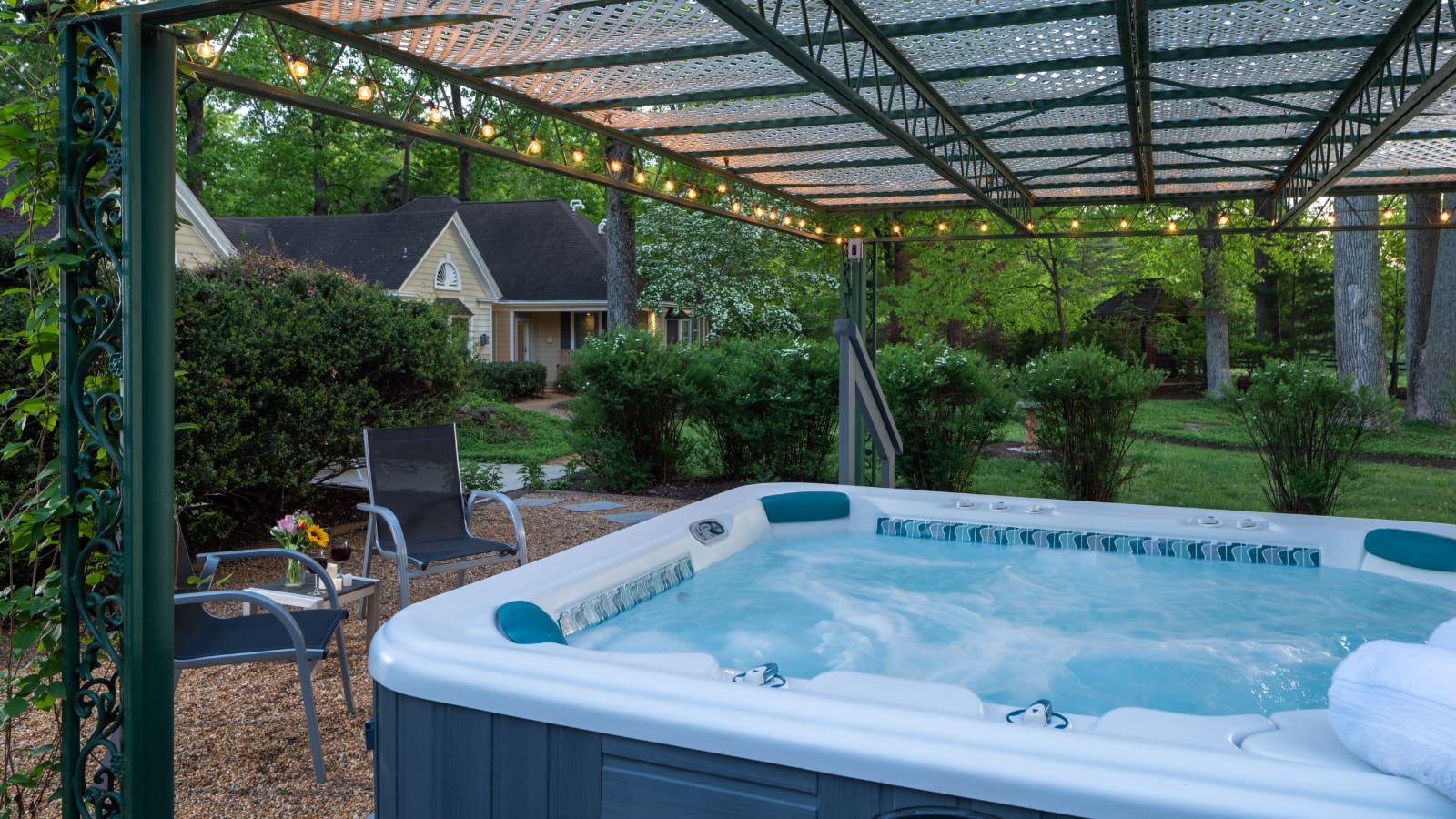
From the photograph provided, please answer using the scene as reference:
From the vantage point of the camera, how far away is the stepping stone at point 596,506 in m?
7.36

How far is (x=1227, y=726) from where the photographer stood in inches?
81.0

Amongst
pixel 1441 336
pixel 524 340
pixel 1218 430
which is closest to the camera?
pixel 1441 336

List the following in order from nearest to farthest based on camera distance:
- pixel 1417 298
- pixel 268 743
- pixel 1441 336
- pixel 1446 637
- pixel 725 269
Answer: pixel 1446 637 < pixel 268 743 < pixel 1441 336 < pixel 1417 298 < pixel 725 269

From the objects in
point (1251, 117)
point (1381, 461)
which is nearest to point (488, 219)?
point (1381, 461)

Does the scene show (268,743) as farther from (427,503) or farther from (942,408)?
(942,408)

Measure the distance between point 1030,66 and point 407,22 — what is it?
8.76 ft

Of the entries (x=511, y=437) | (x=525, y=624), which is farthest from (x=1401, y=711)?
(x=511, y=437)

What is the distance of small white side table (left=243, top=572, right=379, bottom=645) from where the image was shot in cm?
363

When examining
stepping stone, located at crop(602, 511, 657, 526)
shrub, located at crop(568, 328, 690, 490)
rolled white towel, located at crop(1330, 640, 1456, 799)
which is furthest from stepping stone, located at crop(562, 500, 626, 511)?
rolled white towel, located at crop(1330, 640, 1456, 799)

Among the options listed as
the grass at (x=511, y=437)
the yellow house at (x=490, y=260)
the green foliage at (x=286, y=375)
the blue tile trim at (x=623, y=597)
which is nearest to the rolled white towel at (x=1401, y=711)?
the blue tile trim at (x=623, y=597)

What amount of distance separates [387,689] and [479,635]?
0.27 m

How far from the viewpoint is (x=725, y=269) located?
52.5 ft

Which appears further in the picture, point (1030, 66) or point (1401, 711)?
point (1030, 66)

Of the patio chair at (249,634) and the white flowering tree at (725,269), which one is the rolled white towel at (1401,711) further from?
the white flowering tree at (725,269)
